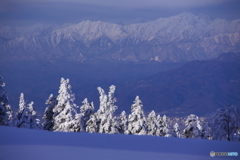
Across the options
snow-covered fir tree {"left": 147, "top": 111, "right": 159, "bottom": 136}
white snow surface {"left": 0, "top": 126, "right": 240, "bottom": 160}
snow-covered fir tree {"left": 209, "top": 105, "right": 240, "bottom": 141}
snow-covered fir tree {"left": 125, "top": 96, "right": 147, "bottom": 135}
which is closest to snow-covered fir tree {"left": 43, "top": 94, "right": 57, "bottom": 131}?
snow-covered fir tree {"left": 125, "top": 96, "right": 147, "bottom": 135}

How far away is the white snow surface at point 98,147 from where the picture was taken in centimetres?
1012

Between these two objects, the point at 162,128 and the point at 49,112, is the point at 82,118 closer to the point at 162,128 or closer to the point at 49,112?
the point at 49,112

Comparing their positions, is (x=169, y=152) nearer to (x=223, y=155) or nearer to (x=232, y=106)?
(x=223, y=155)

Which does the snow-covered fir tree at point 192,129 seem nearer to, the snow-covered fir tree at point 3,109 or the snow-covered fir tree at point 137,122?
the snow-covered fir tree at point 137,122

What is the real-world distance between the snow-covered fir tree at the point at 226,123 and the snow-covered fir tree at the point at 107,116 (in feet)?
46.8

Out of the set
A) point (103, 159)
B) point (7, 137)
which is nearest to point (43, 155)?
point (103, 159)

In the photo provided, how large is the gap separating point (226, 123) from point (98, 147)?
32.7 ft

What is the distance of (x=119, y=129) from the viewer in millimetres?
33125

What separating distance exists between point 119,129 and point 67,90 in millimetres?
6240

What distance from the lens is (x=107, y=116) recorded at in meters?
33.4

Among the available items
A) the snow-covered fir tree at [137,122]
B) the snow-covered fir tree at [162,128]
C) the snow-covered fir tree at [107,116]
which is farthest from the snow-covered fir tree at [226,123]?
the snow-covered fir tree at [162,128]

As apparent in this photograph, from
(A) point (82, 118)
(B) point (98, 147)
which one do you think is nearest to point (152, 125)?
(A) point (82, 118)

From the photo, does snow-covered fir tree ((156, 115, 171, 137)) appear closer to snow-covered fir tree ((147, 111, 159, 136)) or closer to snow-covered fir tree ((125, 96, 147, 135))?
snow-covered fir tree ((147, 111, 159, 136))

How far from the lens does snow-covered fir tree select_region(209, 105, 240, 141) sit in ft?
59.9
